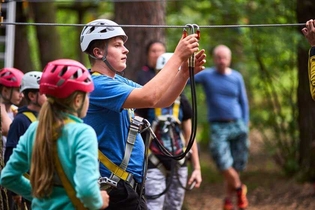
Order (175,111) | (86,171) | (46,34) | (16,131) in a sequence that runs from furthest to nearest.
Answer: (46,34)
(175,111)
(16,131)
(86,171)

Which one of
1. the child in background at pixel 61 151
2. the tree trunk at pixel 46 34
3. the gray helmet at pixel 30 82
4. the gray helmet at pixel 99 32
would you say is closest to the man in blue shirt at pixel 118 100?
the gray helmet at pixel 99 32

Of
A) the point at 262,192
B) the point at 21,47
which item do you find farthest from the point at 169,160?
the point at 21,47

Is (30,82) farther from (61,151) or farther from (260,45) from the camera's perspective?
(260,45)

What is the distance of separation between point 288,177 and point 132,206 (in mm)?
8145

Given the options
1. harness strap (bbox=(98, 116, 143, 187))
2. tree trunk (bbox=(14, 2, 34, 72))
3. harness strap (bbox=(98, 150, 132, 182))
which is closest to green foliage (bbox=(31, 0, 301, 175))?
tree trunk (bbox=(14, 2, 34, 72))

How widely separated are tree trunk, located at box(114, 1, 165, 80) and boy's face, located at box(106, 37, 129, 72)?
5.30 meters

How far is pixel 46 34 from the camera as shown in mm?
13445

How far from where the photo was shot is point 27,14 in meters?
14.5

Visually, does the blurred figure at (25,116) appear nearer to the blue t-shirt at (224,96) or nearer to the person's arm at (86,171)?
the person's arm at (86,171)

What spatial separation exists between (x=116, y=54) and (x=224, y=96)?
238 inches

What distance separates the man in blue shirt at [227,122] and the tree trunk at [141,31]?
1063mm

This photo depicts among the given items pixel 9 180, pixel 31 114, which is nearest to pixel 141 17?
pixel 31 114

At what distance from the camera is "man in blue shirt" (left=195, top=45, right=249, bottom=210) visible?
11.1 meters

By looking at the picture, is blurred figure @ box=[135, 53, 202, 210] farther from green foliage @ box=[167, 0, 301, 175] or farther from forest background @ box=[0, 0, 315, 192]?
green foliage @ box=[167, 0, 301, 175]
